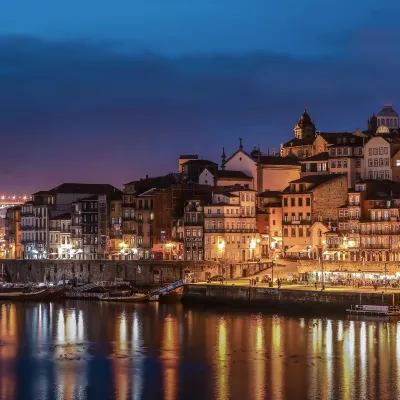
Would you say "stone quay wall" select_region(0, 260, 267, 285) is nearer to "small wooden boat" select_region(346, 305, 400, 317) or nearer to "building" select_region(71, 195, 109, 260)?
"building" select_region(71, 195, 109, 260)

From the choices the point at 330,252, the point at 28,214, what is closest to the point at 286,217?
the point at 330,252

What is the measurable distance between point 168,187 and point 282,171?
12.2m

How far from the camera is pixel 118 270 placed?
12125 cm

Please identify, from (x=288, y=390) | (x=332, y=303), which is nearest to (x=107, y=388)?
(x=288, y=390)

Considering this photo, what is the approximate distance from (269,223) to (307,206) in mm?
4552

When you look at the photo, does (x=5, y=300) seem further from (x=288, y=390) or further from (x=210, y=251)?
(x=288, y=390)

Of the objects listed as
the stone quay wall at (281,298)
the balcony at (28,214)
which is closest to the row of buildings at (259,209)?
the balcony at (28,214)

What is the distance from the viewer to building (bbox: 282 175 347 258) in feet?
389

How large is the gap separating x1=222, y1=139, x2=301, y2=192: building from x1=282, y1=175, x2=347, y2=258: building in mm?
8566

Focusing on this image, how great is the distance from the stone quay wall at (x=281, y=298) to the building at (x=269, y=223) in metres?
16.1

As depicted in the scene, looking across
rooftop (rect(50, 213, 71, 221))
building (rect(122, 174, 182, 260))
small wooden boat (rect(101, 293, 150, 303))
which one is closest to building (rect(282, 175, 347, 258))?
building (rect(122, 174, 182, 260))

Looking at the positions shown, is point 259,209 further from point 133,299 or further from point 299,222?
point 133,299

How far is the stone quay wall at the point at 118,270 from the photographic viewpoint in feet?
374

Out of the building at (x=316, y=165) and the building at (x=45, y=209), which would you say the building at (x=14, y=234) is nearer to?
the building at (x=45, y=209)
